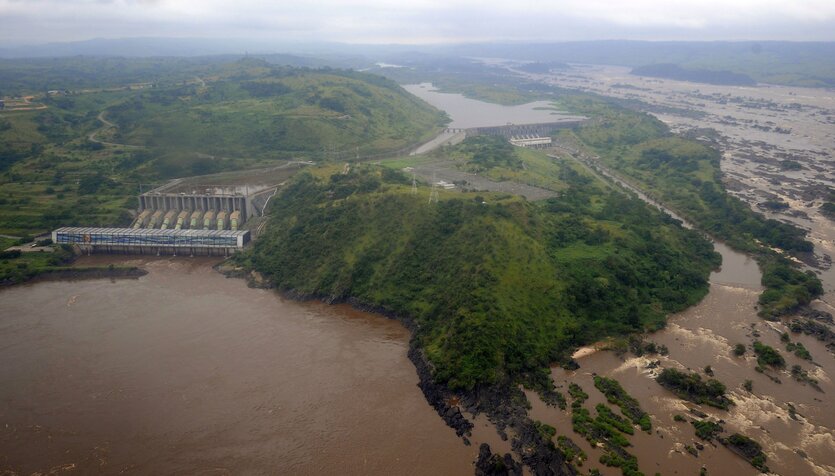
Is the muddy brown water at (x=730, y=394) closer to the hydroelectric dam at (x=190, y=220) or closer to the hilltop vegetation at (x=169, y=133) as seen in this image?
the hydroelectric dam at (x=190, y=220)

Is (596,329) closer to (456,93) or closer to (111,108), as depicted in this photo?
(111,108)

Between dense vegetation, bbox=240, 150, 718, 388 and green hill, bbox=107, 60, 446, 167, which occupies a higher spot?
green hill, bbox=107, 60, 446, 167

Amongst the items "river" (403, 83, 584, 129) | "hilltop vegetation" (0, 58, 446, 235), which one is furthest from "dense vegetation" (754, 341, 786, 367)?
"river" (403, 83, 584, 129)

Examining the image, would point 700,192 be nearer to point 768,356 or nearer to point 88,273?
point 768,356

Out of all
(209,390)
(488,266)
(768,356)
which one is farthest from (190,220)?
(768,356)

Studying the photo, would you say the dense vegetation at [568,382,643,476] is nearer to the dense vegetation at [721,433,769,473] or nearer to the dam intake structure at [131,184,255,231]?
the dense vegetation at [721,433,769,473]
